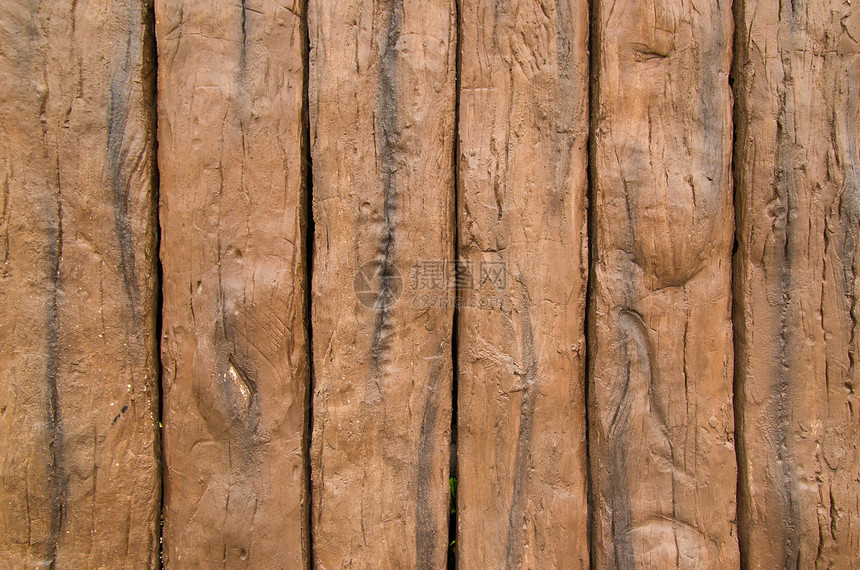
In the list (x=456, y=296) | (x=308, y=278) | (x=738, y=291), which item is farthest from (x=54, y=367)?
(x=738, y=291)

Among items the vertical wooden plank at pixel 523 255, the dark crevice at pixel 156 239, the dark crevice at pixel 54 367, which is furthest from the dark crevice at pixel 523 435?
the dark crevice at pixel 54 367

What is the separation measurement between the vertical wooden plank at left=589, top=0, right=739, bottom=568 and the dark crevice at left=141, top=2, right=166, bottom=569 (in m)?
1.64

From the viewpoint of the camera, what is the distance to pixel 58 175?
1660mm

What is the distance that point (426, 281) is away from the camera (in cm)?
171

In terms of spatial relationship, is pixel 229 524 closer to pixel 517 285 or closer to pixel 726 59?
pixel 517 285

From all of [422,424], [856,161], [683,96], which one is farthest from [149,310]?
[856,161]

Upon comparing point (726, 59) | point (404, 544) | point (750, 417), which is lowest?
point (404, 544)

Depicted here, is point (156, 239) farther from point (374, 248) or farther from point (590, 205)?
point (590, 205)

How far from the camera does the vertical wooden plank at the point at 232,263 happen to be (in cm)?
167

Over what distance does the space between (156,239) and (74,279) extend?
0.99 ft

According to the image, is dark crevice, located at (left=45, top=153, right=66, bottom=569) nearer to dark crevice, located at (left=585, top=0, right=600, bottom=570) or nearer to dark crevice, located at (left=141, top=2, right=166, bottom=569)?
dark crevice, located at (left=141, top=2, right=166, bottom=569)

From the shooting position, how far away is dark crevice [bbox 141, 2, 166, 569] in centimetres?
172

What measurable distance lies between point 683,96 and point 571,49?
0.45 m

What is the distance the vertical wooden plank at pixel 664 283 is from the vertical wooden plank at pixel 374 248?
61cm
